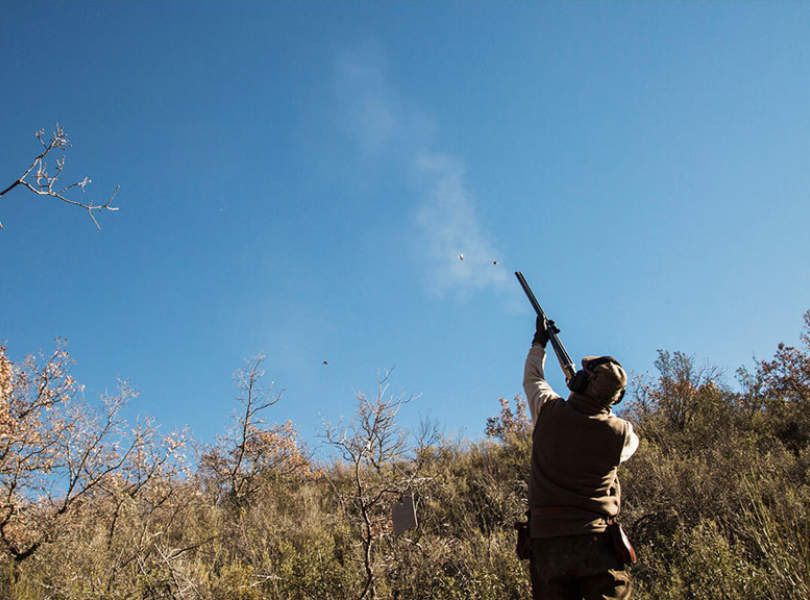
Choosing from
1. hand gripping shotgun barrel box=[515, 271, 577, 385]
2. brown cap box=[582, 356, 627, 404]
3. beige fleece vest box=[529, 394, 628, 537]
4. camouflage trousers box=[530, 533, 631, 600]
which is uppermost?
hand gripping shotgun barrel box=[515, 271, 577, 385]

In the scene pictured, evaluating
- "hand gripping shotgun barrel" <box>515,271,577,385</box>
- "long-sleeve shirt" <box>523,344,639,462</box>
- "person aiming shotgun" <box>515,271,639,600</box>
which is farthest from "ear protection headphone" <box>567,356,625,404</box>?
"hand gripping shotgun barrel" <box>515,271,577,385</box>

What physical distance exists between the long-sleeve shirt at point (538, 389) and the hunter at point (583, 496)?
0.08ft

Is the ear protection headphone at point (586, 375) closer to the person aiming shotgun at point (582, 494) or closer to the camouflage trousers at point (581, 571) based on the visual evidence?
the person aiming shotgun at point (582, 494)

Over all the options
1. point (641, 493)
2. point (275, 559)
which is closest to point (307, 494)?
point (275, 559)

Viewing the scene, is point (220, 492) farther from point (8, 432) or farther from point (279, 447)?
point (8, 432)

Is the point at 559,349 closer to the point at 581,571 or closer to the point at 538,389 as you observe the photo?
the point at 538,389

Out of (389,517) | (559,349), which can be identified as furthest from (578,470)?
(389,517)

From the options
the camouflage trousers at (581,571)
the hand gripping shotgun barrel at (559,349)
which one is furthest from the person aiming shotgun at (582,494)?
the hand gripping shotgun barrel at (559,349)

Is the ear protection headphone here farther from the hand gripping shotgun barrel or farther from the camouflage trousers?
the camouflage trousers

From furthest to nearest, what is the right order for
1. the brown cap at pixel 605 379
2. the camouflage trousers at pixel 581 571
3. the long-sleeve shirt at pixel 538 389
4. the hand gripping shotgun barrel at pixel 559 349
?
the hand gripping shotgun barrel at pixel 559 349, the long-sleeve shirt at pixel 538 389, the brown cap at pixel 605 379, the camouflage trousers at pixel 581 571

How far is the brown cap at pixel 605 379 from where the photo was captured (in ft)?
10.0

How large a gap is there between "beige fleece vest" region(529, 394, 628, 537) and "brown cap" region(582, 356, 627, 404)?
0.30ft

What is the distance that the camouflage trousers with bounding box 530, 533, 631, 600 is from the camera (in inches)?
116

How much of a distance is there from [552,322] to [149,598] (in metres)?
6.99
